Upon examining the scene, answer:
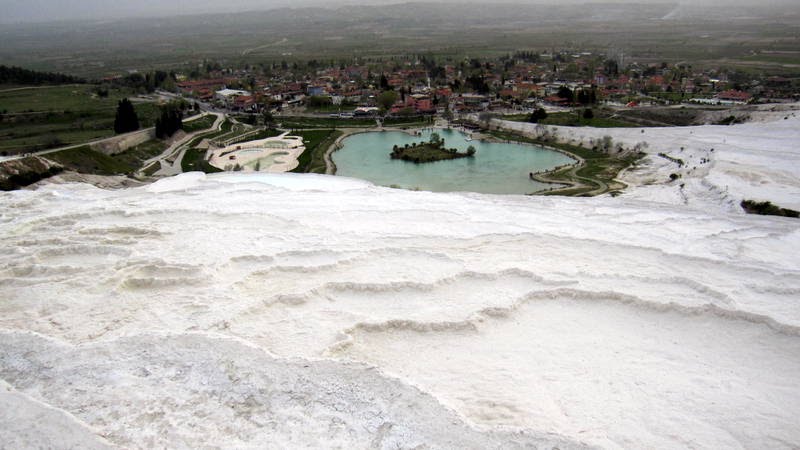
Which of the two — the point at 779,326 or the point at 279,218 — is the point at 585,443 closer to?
the point at 779,326

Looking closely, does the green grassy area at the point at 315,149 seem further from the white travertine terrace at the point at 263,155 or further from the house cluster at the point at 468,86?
the house cluster at the point at 468,86

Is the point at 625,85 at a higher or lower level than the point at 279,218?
higher

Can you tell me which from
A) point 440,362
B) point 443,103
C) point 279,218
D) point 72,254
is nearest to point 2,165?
point 72,254

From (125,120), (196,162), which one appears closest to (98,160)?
(196,162)

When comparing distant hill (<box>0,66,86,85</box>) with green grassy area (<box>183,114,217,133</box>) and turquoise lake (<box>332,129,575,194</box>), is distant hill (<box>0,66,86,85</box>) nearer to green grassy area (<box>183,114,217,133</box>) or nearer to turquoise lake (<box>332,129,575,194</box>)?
green grassy area (<box>183,114,217,133</box>)

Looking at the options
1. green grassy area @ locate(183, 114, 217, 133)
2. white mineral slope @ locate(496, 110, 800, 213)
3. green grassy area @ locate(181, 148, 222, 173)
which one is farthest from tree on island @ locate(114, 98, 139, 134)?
white mineral slope @ locate(496, 110, 800, 213)

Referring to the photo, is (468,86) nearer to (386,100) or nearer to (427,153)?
(386,100)
